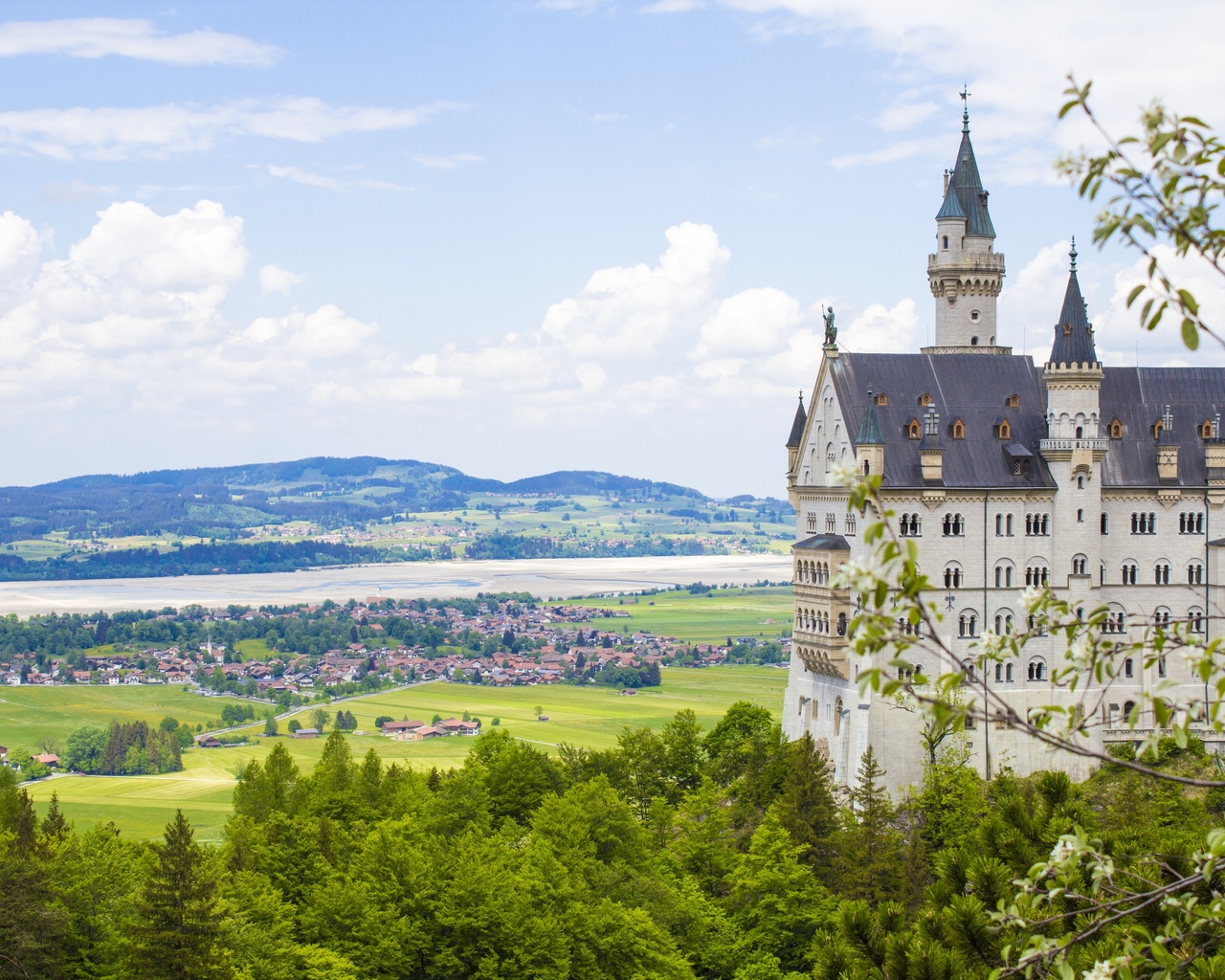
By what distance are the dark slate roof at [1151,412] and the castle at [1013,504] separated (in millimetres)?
88

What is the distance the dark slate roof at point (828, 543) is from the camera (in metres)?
82.5

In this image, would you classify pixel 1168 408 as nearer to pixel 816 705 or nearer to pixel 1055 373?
pixel 1055 373

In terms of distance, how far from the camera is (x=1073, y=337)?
82.9m

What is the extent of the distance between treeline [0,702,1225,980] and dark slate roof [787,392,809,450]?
1662 cm

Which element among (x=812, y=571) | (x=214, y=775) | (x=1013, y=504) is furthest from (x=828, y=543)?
(x=214, y=775)

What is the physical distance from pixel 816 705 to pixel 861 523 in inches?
416

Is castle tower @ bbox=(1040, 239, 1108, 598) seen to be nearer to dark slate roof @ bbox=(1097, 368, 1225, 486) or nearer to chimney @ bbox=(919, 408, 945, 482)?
dark slate roof @ bbox=(1097, 368, 1225, 486)

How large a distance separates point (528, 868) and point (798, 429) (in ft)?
Result: 108

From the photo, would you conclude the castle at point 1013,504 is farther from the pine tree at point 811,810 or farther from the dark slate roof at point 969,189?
the dark slate roof at point 969,189

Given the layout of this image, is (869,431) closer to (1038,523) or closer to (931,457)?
(931,457)

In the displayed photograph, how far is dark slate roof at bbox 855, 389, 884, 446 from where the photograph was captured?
266 ft

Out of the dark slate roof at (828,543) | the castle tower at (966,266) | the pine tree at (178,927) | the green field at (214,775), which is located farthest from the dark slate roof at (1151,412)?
the green field at (214,775)

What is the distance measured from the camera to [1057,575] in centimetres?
8356

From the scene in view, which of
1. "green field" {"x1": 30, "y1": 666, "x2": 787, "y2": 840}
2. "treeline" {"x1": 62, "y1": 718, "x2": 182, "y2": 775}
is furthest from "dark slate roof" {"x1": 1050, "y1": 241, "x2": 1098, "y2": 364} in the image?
"treeline" {"x1": 62, "y1": 718, "x2": 182, "y2": 775}
